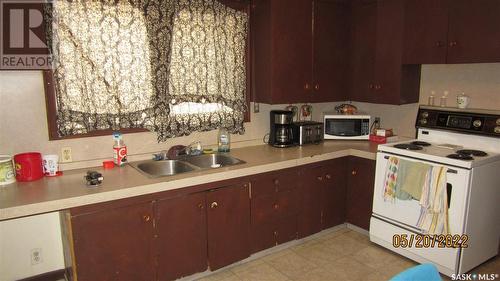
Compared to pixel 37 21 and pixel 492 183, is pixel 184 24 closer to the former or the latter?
pixel 37 21

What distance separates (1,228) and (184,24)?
194cm

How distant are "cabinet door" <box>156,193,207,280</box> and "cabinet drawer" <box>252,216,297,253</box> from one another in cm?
47

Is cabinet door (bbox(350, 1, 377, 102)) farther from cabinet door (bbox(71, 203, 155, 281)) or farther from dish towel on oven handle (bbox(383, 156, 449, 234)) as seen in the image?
cabinet door (bbox(71, 203, 155, 281))

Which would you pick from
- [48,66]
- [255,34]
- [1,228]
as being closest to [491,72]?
[255,34]

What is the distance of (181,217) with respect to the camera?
242 centimetres

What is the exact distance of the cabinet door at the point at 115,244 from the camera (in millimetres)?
2088

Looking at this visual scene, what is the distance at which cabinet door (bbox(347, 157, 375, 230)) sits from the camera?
321 centimetres

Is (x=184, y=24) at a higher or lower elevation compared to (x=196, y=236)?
higher

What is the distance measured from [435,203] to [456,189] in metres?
0.17

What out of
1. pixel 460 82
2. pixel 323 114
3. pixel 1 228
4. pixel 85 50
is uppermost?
pixel 85 50

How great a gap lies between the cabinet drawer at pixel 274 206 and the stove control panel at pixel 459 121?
54.7 inches

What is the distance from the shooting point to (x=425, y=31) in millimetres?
2990

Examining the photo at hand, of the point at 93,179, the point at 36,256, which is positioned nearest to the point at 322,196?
the point at 93,179

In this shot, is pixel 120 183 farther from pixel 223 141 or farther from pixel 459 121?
pixel 459 121
